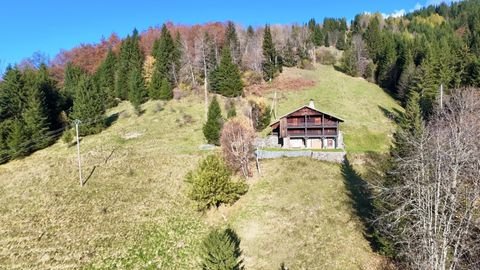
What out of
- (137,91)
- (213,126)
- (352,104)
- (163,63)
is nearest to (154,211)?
(213,126)

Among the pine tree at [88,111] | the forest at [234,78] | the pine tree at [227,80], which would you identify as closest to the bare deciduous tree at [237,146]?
the forest at [234,78]

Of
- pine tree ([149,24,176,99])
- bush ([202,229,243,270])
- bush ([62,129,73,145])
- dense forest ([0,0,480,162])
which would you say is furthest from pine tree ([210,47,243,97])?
bush ([202,229,243,270])

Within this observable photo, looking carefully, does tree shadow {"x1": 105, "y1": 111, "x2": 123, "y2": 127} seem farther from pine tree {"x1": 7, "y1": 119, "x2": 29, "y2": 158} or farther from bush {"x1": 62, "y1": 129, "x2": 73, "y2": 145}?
pine tree {"x1": 7, "y1": 119, "x2": 29, "y2": 158}

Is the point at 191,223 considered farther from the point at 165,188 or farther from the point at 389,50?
the point at 389,50

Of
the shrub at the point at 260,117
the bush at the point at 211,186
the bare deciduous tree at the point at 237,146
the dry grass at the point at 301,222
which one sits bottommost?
the dry grass at the point at 301,222

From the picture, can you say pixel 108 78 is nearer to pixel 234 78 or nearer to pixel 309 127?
pixel 234 78

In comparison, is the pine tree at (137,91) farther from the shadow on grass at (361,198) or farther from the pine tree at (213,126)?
the shadow on grass at (361,198)

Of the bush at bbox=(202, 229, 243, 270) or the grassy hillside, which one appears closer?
the bush at bbox=(202, 229, 243, 270)
